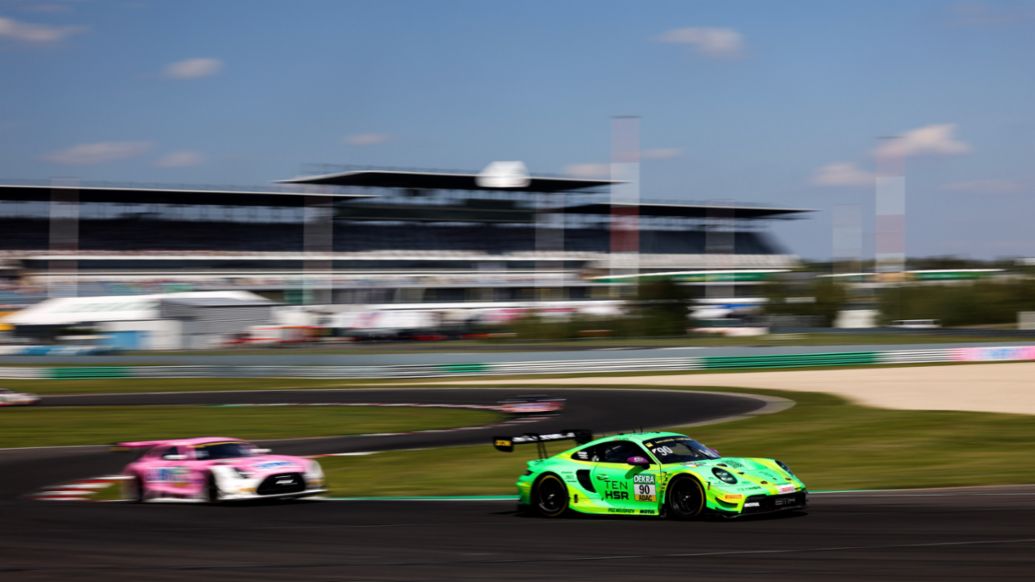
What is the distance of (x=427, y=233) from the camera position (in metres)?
92.5

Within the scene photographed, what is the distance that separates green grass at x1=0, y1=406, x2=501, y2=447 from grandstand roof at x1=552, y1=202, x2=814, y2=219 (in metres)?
67.1

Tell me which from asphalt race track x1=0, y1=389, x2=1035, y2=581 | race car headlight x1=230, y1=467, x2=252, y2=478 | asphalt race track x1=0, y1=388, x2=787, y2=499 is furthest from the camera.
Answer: asphalt race track x1=0, y1=388, x2=787, y2=499

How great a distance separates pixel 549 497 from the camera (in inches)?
485

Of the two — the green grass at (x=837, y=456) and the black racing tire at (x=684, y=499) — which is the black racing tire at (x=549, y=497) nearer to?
the black racing tire at (x=684, y=499)

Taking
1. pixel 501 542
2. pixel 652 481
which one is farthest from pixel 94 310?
pixel 501 542

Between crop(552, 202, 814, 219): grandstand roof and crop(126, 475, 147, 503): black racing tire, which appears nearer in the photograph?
crop(126, 475, 147, 503): black racing tire

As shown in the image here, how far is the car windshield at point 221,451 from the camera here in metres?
15.6

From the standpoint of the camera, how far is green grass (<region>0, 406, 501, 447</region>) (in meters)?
25.6

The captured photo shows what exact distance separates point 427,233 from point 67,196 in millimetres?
28101

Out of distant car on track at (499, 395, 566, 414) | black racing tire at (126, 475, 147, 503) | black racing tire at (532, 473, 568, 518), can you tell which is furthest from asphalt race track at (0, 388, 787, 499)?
black racing tire at (532, 473, 568, 518)

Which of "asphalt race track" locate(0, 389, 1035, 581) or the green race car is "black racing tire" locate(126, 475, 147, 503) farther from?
the green race car

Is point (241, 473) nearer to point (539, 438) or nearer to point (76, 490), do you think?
point (76, 490)

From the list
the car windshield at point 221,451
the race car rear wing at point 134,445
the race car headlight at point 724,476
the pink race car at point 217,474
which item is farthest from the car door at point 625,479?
the race car rear wing at point 134,445

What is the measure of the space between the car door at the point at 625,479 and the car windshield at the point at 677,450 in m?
0.12
